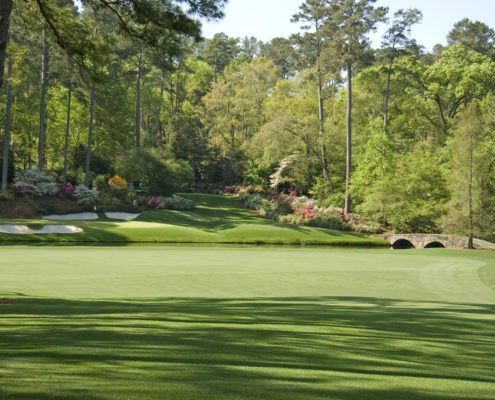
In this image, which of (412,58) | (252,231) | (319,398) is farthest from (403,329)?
(412,58)

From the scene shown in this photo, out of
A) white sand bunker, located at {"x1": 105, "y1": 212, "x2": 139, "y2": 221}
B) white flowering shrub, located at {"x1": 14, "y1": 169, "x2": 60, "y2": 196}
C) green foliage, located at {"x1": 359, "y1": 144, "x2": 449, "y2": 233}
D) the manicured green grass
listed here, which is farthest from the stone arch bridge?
white flowering shrub, located at {"x1": 14, "y1": 169, "x2": 60, "y2": 196}

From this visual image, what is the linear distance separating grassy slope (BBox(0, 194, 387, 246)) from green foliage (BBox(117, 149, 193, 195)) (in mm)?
5199

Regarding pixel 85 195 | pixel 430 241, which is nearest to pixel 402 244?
pixel 430 241

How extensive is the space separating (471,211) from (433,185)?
6.82 meters

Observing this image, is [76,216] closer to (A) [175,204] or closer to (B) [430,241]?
(A) [175,204]

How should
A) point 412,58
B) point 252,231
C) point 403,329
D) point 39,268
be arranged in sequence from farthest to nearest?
point 412,58
point 252,231
point 39,268
point 403,329

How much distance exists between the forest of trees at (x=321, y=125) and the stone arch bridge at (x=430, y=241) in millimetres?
792

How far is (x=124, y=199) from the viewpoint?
48.3 meters

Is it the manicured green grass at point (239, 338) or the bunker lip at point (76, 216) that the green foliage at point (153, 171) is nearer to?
the bunker lip at point (76, 216)

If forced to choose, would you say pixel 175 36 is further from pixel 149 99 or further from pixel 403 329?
pixel 149 99

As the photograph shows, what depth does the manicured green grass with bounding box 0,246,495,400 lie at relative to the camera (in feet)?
15.9

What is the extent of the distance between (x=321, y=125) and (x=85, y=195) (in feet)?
70.4

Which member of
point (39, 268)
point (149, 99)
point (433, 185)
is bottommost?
point (39, 268)

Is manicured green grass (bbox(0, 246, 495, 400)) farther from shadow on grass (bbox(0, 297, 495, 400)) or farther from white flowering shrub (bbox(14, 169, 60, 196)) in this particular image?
white flowering shrub (bbox(14, 169, 60, 196))
